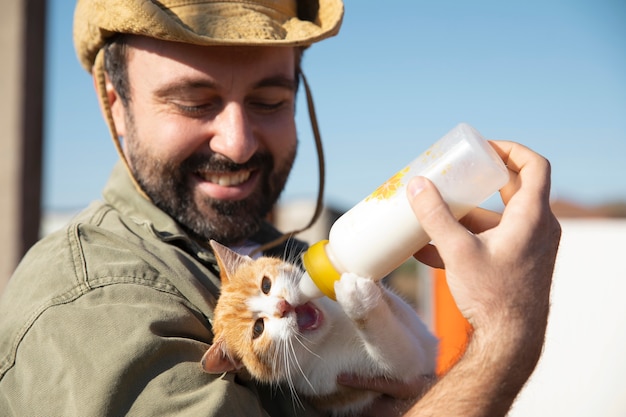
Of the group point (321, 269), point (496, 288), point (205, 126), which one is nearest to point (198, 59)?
point (205, 126)

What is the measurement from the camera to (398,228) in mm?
1475

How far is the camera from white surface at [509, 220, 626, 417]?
211 inches

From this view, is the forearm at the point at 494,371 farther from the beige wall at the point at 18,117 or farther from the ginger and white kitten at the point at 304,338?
the beige wall at the point at 18,117

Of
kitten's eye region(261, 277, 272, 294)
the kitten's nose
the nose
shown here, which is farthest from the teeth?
the kitten's nose

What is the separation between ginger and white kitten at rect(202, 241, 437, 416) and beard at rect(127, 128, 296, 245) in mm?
196

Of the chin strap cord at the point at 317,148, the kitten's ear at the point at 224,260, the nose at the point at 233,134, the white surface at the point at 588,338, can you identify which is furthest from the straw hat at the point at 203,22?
the white surface at the point at 588,338

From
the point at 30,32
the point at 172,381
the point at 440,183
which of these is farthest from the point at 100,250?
the point at 30,32

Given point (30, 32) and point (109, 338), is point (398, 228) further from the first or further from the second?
point (30, 32)

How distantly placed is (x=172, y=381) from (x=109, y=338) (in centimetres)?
18

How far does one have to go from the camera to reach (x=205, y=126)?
7.14ft

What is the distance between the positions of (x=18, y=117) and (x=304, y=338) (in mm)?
2049

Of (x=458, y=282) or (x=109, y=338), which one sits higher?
(x=458, y=282)

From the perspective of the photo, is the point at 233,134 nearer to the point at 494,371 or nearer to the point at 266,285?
the point at 266,285

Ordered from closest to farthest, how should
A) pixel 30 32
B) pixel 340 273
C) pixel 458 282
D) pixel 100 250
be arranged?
pixel 458 282, pixel 340 273, pixel 100 250, pixel 30 32
